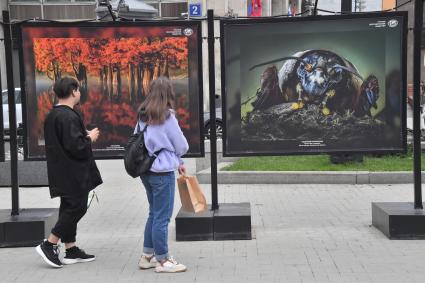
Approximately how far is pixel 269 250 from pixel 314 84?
1953mm

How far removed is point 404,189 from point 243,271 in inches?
200

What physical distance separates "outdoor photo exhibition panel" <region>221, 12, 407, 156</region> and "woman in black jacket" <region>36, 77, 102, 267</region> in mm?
1824

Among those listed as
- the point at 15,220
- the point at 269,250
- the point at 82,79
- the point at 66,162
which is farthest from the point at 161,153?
the point at 15,220

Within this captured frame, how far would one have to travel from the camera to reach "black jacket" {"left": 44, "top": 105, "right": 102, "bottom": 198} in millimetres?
5156

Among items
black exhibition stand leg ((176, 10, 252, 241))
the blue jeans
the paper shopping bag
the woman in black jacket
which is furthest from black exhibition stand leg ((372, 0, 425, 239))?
the woman in black jacket

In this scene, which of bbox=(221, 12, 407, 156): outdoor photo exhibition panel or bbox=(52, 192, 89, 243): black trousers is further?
bbox=(221, 12, 407, 156): outdoor photo exhibition panel

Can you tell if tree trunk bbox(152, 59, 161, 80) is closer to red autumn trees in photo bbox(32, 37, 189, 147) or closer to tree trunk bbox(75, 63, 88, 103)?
red autumn trees in photo bbox(32, 37, 189, 147)

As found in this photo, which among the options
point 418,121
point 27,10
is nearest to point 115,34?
point 418,121

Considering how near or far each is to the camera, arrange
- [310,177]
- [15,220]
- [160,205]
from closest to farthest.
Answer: [160,205] < [15,220] < [310,177]

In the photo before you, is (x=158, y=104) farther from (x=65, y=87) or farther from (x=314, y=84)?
(x=314, y=84)

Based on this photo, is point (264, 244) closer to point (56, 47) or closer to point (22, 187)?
point (56, 47)

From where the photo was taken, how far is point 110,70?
6.45 metres

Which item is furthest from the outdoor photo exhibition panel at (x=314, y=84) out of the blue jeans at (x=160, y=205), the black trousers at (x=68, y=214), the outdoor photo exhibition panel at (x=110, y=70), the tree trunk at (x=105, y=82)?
the black trousers at (x=68, y=214)

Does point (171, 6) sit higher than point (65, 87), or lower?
higher
